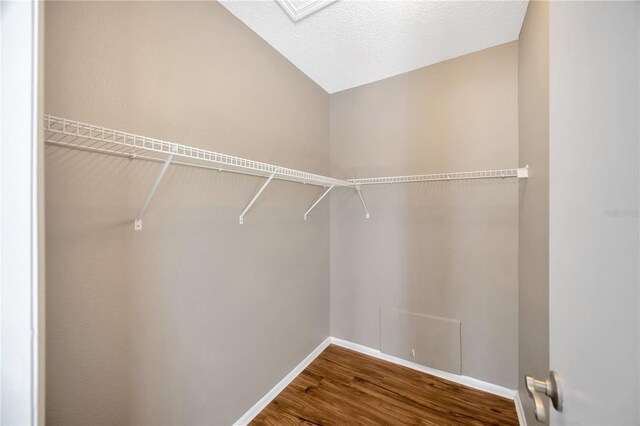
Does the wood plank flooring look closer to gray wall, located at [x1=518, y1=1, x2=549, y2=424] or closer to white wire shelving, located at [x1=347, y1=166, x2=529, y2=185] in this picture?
gray wall, located at [x1=518, y1=1, x2=549, y2=424]

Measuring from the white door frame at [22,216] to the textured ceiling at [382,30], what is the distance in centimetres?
122

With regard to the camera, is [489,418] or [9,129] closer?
[9,129]

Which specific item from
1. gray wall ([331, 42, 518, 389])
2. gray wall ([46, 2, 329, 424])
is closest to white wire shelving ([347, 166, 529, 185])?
gray wall ([331, 42, 518, 389])

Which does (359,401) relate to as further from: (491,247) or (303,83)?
(303,83)

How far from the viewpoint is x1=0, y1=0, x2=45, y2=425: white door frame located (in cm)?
54

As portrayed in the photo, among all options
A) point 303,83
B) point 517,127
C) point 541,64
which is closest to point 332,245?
point 303,83

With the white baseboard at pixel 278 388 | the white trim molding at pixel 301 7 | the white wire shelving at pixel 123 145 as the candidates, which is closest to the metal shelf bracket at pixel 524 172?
the white wire shelving at pixel 123 145

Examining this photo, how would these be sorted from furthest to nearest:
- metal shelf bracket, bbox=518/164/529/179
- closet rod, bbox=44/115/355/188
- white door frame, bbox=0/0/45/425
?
metal shelf bracket, bbox=518/164/529/179
closet rod, bbox=44/115/355/188
white door frame, bbox=0/0/45/425

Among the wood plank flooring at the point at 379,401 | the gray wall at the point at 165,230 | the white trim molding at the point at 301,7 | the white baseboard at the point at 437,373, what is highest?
the white trim molding at the point at 301,7

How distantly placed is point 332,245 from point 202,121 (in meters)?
1.68

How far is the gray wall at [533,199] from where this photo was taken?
104cm

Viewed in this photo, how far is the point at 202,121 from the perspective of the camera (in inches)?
50.8

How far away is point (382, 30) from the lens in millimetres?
1615

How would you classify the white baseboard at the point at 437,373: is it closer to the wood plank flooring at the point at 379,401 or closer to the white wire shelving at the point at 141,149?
the wood plank flooring at the point at 379,401
